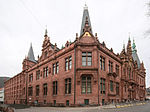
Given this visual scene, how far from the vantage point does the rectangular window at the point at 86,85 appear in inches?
1161

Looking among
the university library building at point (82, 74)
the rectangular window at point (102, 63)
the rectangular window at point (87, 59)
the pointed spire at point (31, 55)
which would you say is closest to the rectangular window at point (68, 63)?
the university library building at point (82, 74)

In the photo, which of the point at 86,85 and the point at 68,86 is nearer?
the point at 86,85

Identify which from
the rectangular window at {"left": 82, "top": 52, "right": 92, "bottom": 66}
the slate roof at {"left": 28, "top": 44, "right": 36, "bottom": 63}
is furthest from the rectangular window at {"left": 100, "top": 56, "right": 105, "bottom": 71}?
the slate roof at {"left": 28, "top": 44, "right": 36, "bottom": 63}

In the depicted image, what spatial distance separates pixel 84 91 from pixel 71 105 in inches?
126

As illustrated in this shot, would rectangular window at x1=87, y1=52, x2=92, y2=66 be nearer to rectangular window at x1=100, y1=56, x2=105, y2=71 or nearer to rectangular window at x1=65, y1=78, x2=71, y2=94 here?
rectangular window at x1=100, y1=56, x2=105, y2=71

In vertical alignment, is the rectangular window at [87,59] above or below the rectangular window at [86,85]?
above

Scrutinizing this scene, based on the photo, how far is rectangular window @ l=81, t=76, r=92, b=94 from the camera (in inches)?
1161

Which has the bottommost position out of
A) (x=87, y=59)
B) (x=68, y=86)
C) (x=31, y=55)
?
(x=68, y=86)

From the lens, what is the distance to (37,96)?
45.6 metres

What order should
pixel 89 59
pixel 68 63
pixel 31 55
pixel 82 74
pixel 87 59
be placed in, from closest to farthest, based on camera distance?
pixel 82 74 < pixel 87 59 < pixel 89 59 < pixel 68 63 < pixel 31 55

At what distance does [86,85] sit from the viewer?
1159 inches

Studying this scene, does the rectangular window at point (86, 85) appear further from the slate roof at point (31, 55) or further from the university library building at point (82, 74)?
the slate roof at point (31, 55)

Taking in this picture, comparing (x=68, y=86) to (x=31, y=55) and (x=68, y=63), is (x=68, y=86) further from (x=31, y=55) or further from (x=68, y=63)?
Result: (x=31, y=55)

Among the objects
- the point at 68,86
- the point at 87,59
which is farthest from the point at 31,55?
the point at 87,59
